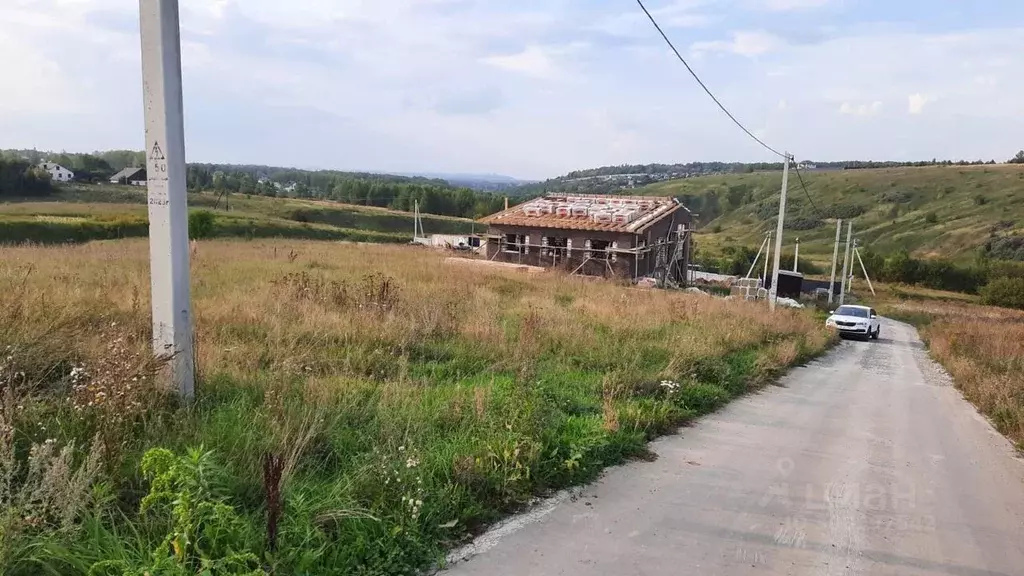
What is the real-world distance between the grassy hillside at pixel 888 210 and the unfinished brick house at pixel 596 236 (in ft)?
173

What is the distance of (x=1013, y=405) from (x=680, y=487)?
6575 mm

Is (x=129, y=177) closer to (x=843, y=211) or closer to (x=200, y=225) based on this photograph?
(x=200, y=225)

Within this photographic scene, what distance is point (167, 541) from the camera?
2832 millimetres

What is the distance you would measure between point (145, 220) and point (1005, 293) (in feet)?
231

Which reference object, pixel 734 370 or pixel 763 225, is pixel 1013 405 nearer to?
pixel 734 370

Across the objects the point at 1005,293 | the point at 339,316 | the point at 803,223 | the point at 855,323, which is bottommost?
the point at 1005,293

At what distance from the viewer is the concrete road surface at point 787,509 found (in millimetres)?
3822

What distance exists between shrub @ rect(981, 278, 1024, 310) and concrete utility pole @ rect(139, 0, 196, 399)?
65.8 m

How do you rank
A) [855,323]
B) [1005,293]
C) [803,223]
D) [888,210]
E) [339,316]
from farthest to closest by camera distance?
[803,223] → [888,210] → [1005,293] → [855,323] → [339,316]

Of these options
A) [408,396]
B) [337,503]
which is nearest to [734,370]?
[408,396]

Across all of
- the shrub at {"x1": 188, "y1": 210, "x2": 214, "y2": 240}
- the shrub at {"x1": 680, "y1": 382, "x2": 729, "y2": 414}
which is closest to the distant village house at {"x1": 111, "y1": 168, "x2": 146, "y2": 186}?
the shrub at {"x1": 188, "y1": 210, "x2": 214, "y2": 240}

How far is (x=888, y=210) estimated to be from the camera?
4087 inches

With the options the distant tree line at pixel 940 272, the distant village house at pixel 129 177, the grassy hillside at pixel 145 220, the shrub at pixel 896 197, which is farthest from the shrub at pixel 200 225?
the shrub at pixel 896 197

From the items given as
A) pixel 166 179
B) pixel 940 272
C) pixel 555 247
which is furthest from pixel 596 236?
pixel 940 272
